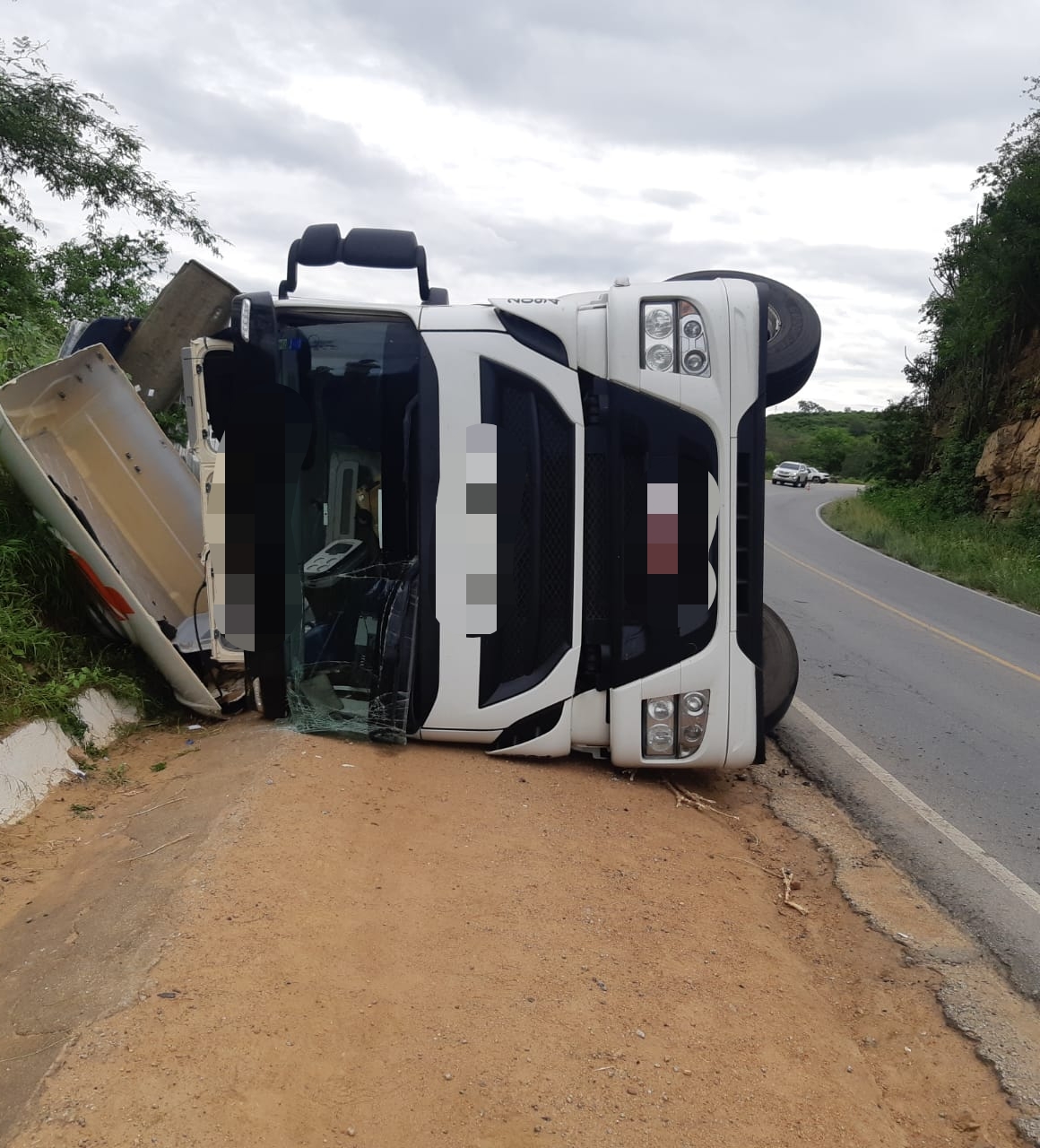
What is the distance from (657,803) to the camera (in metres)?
4.57

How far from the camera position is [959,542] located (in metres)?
20.4

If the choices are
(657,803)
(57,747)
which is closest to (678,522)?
(657,803)

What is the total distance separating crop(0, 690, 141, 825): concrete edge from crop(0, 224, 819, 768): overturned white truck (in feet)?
1.76

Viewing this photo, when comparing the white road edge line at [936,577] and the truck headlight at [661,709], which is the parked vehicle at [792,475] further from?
the truck headlight at [661,709]

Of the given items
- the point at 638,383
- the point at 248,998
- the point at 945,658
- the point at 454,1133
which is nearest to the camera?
the point at 454,1133

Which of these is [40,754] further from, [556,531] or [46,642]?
[556,531]

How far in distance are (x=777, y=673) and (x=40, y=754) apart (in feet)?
12.3

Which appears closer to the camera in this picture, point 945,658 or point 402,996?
point 402,996

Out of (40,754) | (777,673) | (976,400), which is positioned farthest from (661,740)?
(976,400)

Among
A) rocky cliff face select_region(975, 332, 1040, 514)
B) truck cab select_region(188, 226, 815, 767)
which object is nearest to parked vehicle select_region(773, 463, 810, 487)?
rocky cliff face select_region(975, 332, 1040, 514)

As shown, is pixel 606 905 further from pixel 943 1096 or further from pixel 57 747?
pixel 57 747

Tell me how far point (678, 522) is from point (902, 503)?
25.4m

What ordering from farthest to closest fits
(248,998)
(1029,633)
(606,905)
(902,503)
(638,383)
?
(902,503) → (1029,633) → (638,383) → (606,905) → (248,998)

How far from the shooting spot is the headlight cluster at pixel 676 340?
4336 mm
